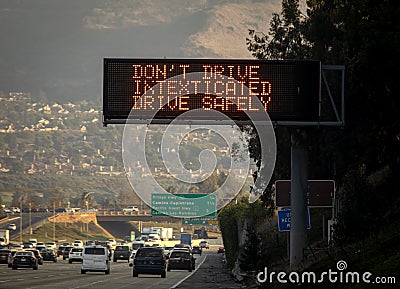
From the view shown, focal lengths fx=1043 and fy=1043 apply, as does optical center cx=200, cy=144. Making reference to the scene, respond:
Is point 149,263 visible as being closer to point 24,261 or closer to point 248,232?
point 248,232

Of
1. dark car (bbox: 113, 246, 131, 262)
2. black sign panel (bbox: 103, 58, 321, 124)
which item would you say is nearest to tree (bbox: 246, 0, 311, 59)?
black sign panel (bbox: 103, 58, 321, 124)

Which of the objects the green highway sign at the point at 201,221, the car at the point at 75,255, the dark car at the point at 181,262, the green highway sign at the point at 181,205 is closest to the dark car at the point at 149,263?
the dark car at the point at 181,262

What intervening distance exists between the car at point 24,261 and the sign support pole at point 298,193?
1587 inches

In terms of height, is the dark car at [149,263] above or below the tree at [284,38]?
below

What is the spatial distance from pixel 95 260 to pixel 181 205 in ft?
309

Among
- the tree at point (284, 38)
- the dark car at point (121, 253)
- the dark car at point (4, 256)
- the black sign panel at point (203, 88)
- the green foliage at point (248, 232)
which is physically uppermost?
the tree at point (284, 38)

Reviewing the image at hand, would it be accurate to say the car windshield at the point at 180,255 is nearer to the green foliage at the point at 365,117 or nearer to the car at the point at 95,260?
the car at the point at 95,260

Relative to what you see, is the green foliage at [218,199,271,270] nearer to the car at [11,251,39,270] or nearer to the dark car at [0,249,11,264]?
the car at [11,251,39,270]

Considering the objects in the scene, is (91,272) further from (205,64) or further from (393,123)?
(205,64)

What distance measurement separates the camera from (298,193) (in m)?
38.1

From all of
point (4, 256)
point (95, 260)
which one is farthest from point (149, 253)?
point (4, 256)

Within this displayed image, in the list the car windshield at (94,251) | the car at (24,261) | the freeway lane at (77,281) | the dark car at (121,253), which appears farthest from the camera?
the dark car at (121,253)

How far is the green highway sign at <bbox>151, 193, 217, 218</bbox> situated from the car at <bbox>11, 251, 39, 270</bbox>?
84.2m

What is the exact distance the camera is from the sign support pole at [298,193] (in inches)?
1474
